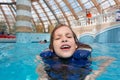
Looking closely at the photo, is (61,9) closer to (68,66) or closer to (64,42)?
Result: (68,66)

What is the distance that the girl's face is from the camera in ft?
8.15

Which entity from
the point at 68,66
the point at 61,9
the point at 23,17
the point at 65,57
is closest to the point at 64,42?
the point at 65,57

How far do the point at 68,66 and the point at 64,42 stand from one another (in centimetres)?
41

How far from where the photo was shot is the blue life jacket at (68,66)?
7.55ft

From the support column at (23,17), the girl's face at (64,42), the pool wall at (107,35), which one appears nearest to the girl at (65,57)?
the girl's face at (64,42)

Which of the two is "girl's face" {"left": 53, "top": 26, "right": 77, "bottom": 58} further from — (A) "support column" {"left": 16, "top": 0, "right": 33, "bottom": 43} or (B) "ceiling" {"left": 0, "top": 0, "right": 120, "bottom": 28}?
(B) "ceiling" {"left": 0, "top": 0, "right": 120, "bottom": 28}

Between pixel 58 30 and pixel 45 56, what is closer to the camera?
pixel 58 30

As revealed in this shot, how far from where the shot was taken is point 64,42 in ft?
8.12

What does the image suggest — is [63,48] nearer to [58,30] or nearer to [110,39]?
[58,30]

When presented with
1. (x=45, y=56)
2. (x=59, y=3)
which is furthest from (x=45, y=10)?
(x=45, y=56)

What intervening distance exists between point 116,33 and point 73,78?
8.87 meters

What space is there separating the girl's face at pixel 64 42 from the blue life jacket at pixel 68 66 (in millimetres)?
190

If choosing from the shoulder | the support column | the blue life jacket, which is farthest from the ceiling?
the shoulder

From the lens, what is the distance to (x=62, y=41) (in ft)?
8.13
